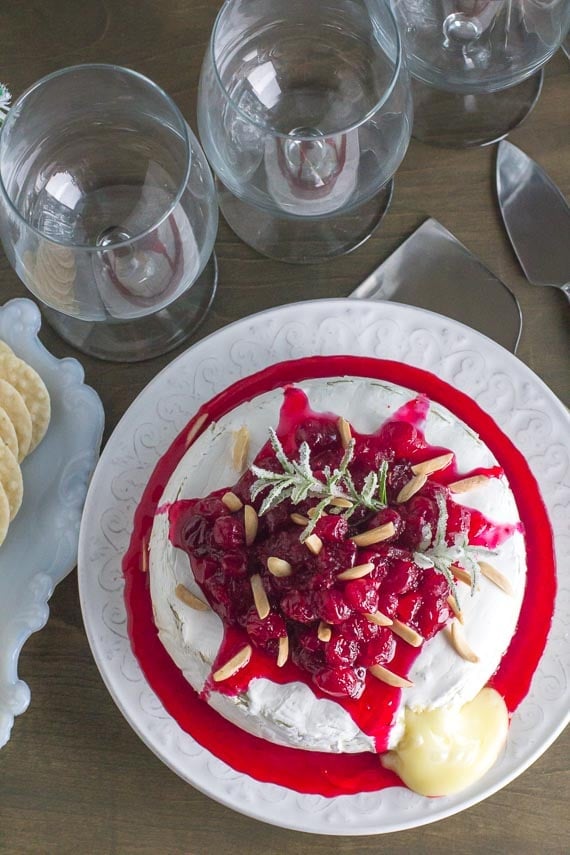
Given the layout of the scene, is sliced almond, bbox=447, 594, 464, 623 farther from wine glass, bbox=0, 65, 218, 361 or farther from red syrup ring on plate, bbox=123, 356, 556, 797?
wine glass, bbox=0, 65, 218, 361

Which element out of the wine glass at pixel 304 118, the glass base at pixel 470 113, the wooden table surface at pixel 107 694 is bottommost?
the wooden table surface at pixel 107 694

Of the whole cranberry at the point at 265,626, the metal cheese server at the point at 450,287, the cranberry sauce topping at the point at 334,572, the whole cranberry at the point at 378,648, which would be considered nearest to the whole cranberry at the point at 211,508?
the cranberry sauce topping at the point at 334,572

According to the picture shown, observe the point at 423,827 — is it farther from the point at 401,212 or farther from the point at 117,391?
the point at 401,212

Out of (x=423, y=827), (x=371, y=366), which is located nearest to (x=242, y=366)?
(x=371, y=366)

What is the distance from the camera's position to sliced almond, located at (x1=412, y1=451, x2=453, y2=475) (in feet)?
3.83

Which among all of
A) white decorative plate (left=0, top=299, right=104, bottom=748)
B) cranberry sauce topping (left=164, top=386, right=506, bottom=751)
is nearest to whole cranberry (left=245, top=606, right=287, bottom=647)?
cranberry sauce topping (left=164, top=386, right=506, bottom=751)

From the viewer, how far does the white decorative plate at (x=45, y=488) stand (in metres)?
1.35

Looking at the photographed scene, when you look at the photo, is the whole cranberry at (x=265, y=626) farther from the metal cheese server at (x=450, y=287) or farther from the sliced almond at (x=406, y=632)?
the metal cheese server at (x=450, y=287)

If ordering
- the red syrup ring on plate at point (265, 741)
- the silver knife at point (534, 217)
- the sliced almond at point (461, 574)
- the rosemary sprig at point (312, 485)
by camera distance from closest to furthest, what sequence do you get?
the rosemary sprig at point (312, 485), the sliced almond at point (461, 574), the red syrup ring on plate at point (265, 741), the silver knife at point (534, 217)

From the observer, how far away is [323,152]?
1335mm

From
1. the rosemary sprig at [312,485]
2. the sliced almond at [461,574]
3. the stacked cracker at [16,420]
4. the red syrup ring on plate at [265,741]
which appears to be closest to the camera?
the rosemary sprig at [312,485]

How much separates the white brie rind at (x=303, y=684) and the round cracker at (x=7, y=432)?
0.76 feet

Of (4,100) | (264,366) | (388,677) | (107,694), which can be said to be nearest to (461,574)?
(388,677)

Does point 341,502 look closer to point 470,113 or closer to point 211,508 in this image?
point 211,508
